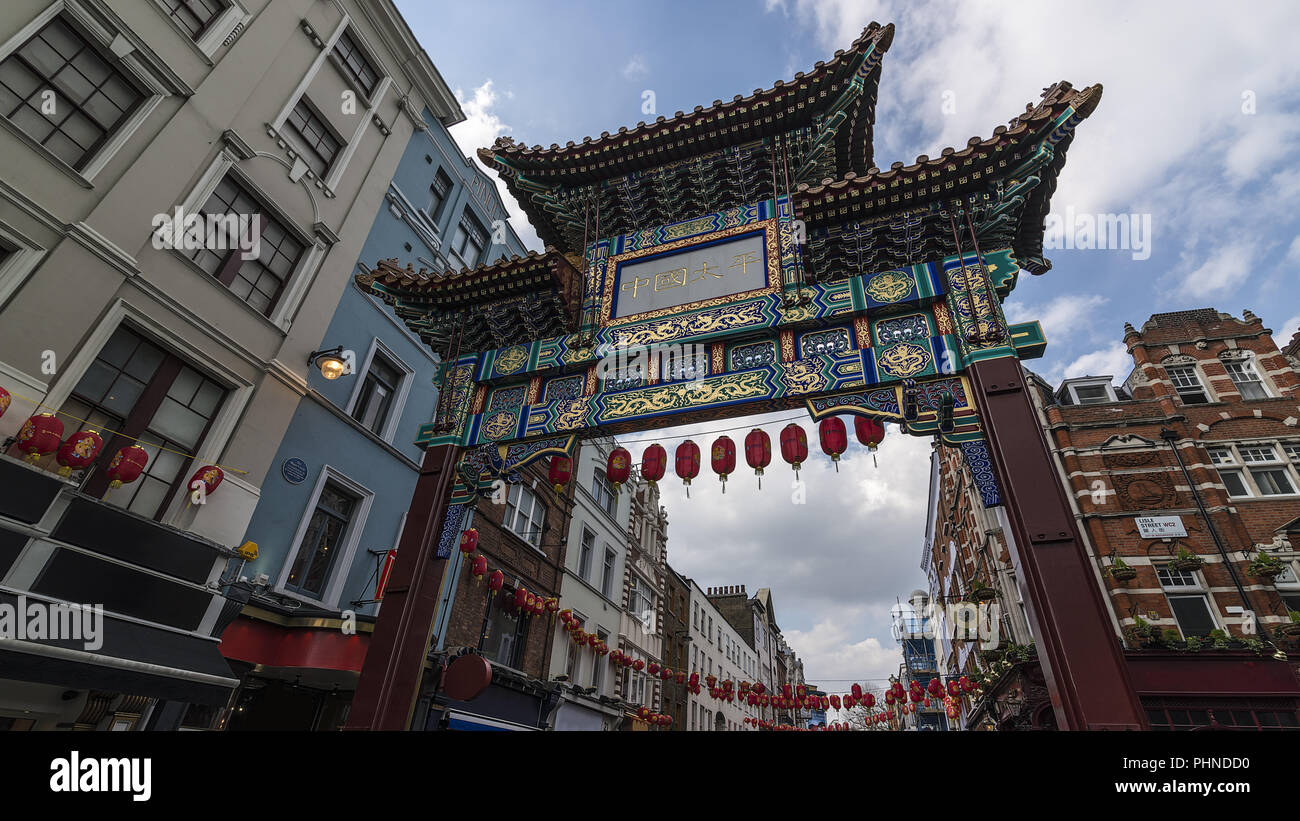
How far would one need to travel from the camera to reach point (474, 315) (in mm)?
10039

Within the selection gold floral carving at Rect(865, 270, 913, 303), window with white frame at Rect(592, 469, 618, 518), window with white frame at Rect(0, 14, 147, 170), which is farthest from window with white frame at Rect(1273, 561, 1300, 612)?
window with white frame at Rect(0, 14, 147, 170)

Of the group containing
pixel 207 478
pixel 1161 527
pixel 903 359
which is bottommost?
pixel 207 478

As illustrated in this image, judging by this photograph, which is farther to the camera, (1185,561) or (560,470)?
(1185,561)

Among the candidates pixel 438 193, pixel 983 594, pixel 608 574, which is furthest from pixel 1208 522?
pixel 438 193

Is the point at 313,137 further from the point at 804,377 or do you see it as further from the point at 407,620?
the point at 804,377

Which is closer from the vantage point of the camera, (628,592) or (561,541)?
(561,541)

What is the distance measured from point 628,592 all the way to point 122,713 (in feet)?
61.2

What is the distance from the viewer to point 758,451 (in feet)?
27.5

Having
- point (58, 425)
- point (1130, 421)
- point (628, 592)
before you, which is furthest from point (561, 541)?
point (1130, 421)

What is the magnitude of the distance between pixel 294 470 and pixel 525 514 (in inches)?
328

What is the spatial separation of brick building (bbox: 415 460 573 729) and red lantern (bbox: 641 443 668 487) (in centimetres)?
610

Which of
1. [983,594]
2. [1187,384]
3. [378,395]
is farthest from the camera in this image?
[1187,384]
